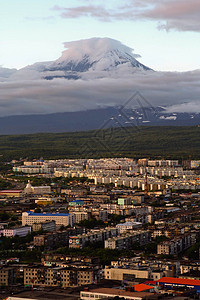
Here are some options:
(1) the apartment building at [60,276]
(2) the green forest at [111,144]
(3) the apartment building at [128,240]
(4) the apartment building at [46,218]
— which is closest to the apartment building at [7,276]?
(1) the apartment building at [60,276]

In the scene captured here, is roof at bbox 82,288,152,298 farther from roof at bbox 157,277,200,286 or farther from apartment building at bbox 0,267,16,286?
apartment building at bbox 0,267,16,286

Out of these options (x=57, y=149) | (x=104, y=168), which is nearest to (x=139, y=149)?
(x=57, y=149)

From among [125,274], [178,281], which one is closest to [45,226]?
[125,274]

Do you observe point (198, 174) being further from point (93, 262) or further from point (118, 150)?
point (93, 262)

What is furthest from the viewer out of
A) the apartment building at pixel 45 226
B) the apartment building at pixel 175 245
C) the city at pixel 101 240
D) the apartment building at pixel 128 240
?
the apartment building at pixel 45 226

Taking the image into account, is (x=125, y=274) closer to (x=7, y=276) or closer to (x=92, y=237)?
(x=7, y=276)

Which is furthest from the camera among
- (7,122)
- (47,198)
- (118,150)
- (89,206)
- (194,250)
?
(7,122)

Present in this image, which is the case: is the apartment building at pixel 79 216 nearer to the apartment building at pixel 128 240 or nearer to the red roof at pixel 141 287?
the apartment building at pixel 128 240

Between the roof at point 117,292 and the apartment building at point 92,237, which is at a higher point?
the roof at point 117,292
